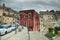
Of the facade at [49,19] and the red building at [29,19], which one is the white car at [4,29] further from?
the facade at [49,19]

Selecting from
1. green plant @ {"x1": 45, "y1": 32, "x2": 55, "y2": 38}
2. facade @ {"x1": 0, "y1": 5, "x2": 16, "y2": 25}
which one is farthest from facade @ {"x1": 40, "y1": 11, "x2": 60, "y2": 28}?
facade @ {"x1": 0, "y1": 5, "x2": 16, "y2": 25}

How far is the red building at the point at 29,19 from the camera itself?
111 inches

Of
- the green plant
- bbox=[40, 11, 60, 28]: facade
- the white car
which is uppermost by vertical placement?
bbox=[40, 11, 60, 28]: facade

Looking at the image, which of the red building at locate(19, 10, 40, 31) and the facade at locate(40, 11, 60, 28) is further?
the facade at locate(40, 11, 60, 28)

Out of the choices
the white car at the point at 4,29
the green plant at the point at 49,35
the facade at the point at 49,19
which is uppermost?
the facade at the point at 49,19

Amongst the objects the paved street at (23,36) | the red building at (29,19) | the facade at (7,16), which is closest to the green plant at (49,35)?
the paved street at (23,36)

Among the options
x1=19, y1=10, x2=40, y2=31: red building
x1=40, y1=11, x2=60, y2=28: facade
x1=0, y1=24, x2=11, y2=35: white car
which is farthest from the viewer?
x1=40, y1=11, x2=60, y2=28: facade

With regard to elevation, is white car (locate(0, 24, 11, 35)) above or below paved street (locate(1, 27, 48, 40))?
above

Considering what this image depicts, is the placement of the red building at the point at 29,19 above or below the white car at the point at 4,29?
above

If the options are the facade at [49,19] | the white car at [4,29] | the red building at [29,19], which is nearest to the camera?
the white car at [4,29]

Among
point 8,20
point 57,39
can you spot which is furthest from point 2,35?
point 57,39

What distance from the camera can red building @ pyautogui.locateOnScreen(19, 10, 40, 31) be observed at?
2.81 metres

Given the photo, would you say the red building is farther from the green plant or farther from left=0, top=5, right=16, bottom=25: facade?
the green plant

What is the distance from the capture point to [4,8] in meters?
2.78
